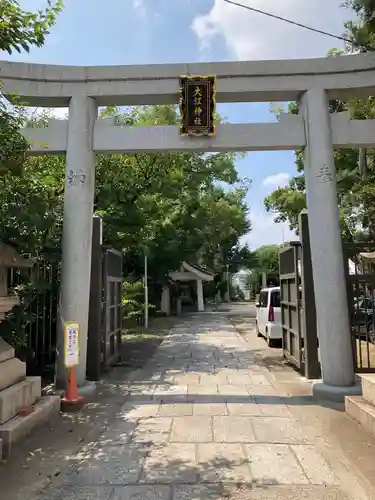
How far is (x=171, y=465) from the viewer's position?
374cm

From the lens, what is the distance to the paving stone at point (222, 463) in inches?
137

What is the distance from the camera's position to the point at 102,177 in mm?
10195

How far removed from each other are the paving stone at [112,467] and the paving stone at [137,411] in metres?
1.06

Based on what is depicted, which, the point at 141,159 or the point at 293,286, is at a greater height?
the point at 141,159

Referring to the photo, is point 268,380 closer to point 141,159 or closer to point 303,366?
point 303,366

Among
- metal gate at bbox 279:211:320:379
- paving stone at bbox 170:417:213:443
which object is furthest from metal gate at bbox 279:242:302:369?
paving stone at bbox 170:417:213:443

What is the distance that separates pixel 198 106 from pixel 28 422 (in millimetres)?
5011

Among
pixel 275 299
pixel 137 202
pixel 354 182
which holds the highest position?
pixel 354 182

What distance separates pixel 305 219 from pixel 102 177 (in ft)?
18.0

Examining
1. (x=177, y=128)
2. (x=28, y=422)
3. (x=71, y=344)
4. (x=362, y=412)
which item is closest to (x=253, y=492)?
(x=362, y=412)

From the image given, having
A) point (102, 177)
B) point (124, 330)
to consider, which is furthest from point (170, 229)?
point (102, 177)

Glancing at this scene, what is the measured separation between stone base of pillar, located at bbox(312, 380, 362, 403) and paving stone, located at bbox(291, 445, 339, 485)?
1.81m

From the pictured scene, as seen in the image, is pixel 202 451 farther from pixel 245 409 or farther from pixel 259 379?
pixel 259 379

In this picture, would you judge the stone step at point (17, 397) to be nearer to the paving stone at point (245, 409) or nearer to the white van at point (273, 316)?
the paving stone at point (245, 409)
